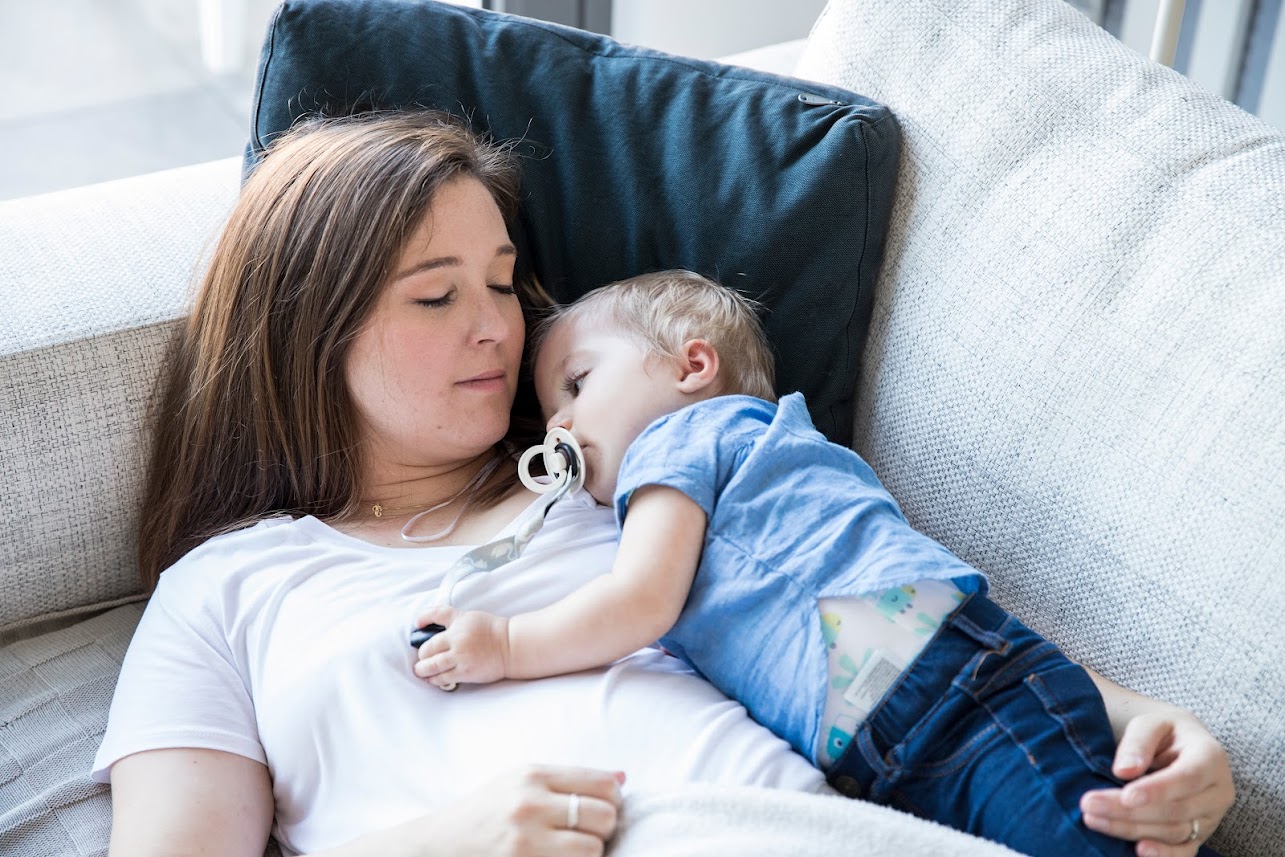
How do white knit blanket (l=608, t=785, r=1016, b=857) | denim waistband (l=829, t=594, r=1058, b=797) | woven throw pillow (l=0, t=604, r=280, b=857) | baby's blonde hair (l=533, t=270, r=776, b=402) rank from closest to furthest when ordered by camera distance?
white knit blanket (l=608, t=785, r=1016, b=857) → denim waistband (l=829, t=594, r=1058, b=797) → woven throw pillow (l=0, t=604, r=280, b=857) → baby's blonde hair (l=533, t=270, r=776, b=402)

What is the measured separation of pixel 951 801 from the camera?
1013 millimetres

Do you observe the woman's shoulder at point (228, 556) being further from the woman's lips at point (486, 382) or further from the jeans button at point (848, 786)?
the jeans button at point (848, 786)

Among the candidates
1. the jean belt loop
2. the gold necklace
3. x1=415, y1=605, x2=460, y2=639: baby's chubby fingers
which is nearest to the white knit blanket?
the jean belt loop

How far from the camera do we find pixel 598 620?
108 cm

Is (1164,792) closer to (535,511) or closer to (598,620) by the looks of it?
(598,620)

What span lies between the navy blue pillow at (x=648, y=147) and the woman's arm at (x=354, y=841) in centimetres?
56

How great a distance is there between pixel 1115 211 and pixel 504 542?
0.64 meters

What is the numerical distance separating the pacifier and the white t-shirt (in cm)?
3

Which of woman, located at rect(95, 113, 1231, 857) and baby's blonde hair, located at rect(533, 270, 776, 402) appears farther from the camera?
baby's blonde hair, located at rect(533, 270, 776, 402)

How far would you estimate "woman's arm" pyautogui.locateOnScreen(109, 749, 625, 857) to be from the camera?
952mm

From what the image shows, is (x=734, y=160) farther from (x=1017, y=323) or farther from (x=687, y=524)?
(x=687, y=524)

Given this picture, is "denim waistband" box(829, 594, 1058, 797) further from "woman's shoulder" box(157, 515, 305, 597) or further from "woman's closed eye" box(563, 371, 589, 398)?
"woman's shoulder" box(157, 515, 305, 597)

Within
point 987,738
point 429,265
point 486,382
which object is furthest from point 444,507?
point 987,738

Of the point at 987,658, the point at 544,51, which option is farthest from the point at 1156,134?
the point at 544,51
